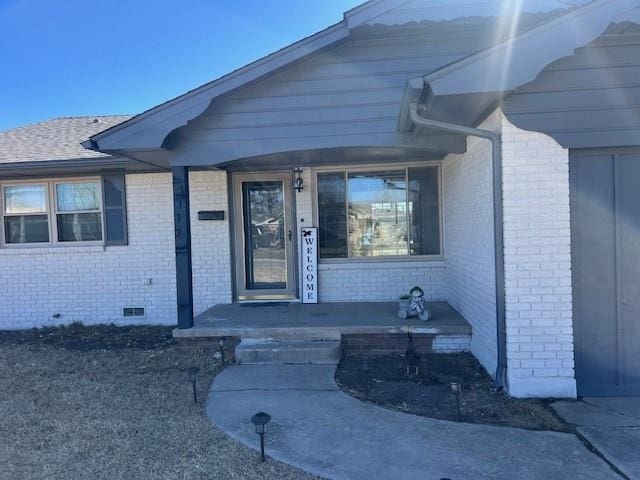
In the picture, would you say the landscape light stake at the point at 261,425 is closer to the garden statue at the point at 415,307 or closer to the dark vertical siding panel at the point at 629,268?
the garden statue at the point at 415,307

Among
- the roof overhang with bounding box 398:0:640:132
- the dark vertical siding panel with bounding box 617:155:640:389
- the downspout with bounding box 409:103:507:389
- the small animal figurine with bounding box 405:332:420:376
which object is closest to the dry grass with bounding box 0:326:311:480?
the small animal figurine with bounding box 405:332:420:376

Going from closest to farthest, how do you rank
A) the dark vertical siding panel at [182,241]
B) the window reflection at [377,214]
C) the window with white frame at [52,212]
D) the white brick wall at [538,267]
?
the white brick wall at [538,267] < the dark vertical siding panel at [182,241] < the window reflection at [377,214] < the window with white frame at [52,212]

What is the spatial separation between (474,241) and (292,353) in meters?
2.55

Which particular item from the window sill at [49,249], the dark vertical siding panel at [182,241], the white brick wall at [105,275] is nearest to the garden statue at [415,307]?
the dark vertical siding panel at [182,241]

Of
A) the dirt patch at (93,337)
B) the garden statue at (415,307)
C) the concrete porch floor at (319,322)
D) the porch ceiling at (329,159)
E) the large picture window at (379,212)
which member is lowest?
the dirt patch at (93,337)

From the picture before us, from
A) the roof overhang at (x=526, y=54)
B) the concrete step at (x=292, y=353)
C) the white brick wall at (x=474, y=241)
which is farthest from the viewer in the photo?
the concrete step at (x=292, y=353)

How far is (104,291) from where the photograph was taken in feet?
26.3

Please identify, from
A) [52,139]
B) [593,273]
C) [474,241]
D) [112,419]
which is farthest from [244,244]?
[593,273]

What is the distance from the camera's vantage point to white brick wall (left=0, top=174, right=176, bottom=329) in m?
7.96

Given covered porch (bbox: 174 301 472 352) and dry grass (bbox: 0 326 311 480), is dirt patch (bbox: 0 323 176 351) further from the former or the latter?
covered porch (bbox: 174 301 472 352)

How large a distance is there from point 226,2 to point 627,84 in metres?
7.16

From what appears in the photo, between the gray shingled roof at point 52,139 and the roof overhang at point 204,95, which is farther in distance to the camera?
the gray shingled roof at point 52,139

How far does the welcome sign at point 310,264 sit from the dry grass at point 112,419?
210 cm

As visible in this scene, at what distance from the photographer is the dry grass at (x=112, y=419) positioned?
3213 millimetres
